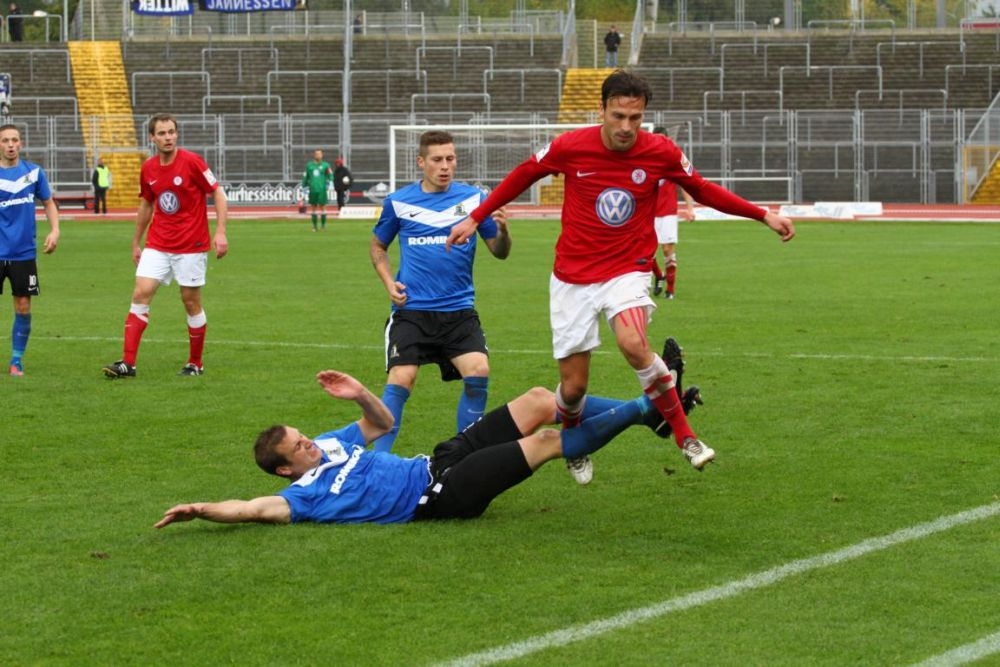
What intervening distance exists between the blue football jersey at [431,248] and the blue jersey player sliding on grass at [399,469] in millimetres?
1696

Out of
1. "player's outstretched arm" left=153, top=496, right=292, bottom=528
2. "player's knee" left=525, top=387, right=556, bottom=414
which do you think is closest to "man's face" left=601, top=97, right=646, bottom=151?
"player's knee" left=525, top=387, right=556, bottom=414

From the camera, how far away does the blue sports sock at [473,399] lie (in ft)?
30.2

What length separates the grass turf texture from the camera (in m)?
5.71

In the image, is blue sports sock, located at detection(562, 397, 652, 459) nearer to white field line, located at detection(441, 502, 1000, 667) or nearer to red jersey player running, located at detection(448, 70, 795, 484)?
red jersey player running, located at detection(448, 70, 795, 484)

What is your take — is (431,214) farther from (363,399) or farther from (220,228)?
(220,228)

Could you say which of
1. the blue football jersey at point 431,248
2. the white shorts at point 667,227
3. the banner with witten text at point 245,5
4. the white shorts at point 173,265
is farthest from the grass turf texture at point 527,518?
the banner with witten text at point 245,5

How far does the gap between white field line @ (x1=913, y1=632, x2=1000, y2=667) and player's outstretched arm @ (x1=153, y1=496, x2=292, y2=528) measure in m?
3.22

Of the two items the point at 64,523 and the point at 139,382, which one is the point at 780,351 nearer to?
the point at 139,382

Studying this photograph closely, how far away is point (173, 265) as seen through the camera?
13391 millimetres

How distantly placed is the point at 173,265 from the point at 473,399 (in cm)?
502

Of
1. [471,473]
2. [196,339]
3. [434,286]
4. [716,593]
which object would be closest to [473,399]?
[434,286]

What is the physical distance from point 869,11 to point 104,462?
53348mm

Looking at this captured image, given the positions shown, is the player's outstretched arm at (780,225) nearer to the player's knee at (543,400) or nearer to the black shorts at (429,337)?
the player's knee at (543,400)

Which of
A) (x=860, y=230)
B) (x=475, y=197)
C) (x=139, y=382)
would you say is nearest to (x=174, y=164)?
(x=139, y=382)
